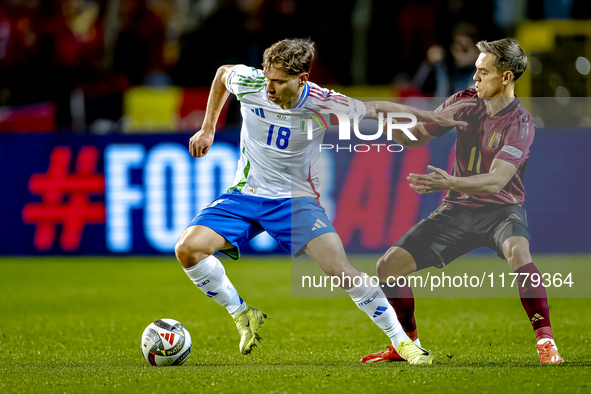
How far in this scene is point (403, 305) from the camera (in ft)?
16.1

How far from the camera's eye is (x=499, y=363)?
4.70 meters

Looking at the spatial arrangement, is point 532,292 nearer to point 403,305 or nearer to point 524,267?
point 524,267

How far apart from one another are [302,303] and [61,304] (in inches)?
89.9

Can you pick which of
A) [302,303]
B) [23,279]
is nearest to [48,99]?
[23,279]

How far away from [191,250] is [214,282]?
0.28m

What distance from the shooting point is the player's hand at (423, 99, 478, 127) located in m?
4.79

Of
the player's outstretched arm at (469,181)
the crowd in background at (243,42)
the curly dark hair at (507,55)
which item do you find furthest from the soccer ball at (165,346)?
the crowd in background at (243,42)

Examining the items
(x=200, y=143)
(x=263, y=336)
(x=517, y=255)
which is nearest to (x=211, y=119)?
(x=200, y=143)

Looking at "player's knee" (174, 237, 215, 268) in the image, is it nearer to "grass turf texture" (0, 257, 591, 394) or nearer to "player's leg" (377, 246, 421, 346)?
"grass turf texture" (0, 257, 591, 394)

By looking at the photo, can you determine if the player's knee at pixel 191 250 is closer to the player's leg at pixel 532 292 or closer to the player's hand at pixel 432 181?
the player's hand at pixel 432 181

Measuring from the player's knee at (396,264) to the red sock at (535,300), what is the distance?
2.16ft

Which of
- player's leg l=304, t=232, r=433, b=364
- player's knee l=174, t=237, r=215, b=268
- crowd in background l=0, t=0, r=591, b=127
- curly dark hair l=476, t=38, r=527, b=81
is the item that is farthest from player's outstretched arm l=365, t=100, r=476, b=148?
crowd in background l=0, t=0, r=591, b=127

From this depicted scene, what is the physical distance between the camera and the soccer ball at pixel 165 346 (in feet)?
15.5

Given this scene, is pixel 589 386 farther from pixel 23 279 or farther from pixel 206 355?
pixel 23 279
